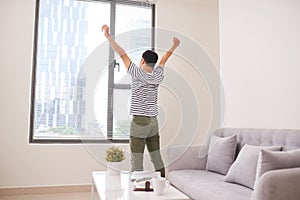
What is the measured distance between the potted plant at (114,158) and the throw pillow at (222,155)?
2.89ft

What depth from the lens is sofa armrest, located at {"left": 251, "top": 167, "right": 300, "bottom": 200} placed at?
1.28 meters

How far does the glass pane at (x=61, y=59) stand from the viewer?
3143mm

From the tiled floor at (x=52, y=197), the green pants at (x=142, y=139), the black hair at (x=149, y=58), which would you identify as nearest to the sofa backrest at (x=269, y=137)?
the green pants at (x=142, y=139)

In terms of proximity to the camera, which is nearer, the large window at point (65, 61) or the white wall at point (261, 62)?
the white wall at point (261, 62)

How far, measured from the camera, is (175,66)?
3.54 metres

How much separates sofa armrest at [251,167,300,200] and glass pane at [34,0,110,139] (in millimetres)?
2169

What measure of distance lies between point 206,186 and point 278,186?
0.65 meters

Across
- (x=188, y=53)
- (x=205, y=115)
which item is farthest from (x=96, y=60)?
(x=205, y=115)

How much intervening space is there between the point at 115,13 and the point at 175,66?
1013 millimetres

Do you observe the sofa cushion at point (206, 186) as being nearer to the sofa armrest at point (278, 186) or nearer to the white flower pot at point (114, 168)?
the sofa armrest at point (278, 186)

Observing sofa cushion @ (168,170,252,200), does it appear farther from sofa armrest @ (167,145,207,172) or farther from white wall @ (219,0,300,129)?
white wall @ (219,0,300,129)

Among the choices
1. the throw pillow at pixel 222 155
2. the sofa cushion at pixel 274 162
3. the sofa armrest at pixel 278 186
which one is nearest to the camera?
the sofa armrest at pixel 278 186

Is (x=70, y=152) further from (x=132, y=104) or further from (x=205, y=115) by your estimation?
(x=205, y=115)

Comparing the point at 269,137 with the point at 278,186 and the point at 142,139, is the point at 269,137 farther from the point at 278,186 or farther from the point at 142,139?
the point at 142,139
